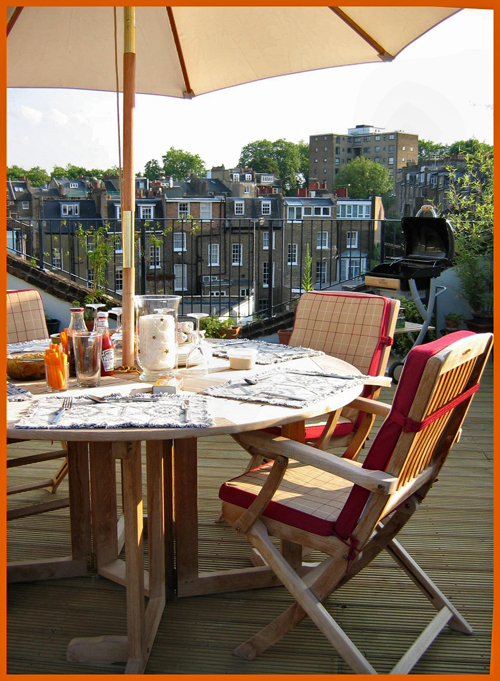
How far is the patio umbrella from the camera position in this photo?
8.78ft

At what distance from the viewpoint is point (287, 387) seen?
78.9 inches

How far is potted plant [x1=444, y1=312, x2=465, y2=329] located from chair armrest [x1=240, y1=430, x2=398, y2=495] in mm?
5362

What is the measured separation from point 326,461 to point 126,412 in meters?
0.56

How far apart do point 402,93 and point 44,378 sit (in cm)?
6651

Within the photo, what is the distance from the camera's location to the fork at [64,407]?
5.35 ft

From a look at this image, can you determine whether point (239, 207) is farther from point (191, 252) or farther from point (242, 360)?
point (242, 360)

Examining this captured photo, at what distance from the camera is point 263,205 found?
153 feet

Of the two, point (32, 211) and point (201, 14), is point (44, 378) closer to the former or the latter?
point (201, 14)

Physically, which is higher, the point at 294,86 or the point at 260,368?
the point at 294,86

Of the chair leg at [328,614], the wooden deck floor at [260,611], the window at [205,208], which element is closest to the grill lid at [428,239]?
the wooden deck floor at [260,611]

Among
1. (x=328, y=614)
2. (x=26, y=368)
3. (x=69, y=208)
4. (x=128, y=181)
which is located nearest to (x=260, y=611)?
(x=328, y=614)

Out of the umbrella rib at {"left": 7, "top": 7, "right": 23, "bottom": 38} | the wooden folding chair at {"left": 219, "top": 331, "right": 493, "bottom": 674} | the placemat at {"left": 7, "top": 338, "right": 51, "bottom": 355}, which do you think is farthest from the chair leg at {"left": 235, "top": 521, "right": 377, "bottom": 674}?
the umbrella rib at {"left": 7, "top": 7, "right": 23, "bottom": 38}

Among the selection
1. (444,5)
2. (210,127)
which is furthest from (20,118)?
(444,5)

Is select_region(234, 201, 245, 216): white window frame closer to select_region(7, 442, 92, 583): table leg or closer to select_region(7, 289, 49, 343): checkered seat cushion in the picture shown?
select_region(7, 289, 49, 343): checkered seat cushion
